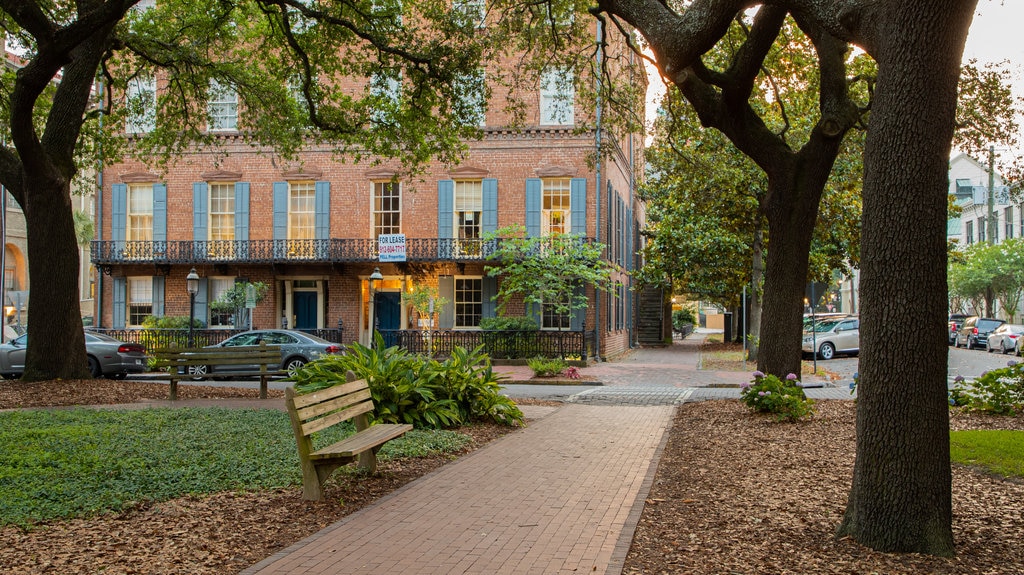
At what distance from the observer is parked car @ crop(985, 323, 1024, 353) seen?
3666cm

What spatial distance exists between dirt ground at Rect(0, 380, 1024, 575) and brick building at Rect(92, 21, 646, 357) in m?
20.5

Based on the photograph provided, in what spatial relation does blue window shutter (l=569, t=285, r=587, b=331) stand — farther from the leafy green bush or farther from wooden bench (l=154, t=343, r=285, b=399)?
the leafy green bush

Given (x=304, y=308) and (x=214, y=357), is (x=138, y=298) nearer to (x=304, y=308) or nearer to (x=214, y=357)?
(x=304, y=308)

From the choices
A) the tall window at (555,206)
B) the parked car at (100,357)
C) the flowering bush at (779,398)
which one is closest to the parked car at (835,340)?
the tall window at (555,206)

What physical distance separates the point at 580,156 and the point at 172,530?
25.0 meters

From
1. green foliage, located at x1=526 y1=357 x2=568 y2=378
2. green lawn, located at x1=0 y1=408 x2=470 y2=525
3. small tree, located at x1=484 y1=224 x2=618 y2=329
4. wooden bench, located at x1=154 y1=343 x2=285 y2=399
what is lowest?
green foliage, located at x1=526 y1=357 x2=568 y2=378

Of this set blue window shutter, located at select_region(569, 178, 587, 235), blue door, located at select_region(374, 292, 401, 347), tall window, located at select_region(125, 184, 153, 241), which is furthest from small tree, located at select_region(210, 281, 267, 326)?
blue window shutter, located at select_region(569, 178, 587, 235)

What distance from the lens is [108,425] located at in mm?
10539

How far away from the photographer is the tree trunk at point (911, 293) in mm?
5195

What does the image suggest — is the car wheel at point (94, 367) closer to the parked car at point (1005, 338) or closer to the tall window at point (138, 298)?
the tall window at point (138, 298)

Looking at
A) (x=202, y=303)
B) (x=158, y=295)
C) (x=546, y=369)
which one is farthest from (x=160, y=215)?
(x=546, y=369)

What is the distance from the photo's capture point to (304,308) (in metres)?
31.8

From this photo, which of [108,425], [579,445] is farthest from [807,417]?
[108,425]

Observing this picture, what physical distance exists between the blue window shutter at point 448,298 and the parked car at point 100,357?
34.4 feet
